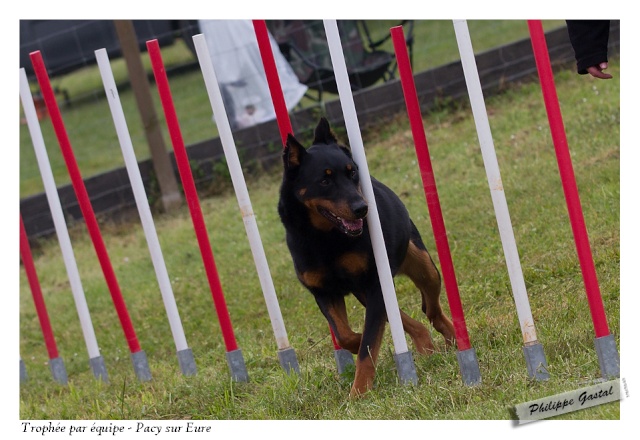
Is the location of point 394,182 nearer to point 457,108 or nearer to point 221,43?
point 457,108

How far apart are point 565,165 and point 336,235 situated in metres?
1.10

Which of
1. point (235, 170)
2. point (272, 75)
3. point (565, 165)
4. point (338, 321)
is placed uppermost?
point (272, 75)

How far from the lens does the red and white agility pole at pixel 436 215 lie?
4035mm

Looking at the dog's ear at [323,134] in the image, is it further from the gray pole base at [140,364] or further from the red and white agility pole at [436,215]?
the gray pole base at [140,364]

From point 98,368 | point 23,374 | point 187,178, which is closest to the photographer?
point 187,178

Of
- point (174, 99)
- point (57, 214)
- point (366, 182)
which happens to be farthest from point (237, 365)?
point (174, 99)

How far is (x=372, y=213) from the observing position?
4.12 metres

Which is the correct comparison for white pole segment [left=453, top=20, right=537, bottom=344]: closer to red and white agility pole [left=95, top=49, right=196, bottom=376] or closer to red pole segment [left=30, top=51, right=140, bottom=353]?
red and white agility pole [left=95, top=49, right=196, bottom=376]

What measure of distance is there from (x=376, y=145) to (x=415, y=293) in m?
3.54

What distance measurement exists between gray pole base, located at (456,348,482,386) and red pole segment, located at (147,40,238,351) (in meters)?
1.46

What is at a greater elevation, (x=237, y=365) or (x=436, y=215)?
(x=436, y=215)

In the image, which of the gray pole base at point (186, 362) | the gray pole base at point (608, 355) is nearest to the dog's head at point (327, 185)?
the gray pole base at point (608, 355)

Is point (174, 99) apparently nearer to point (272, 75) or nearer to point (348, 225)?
point (272, 75)

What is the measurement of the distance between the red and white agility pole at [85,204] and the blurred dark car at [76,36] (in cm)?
588
